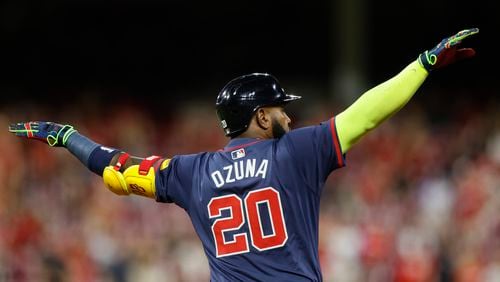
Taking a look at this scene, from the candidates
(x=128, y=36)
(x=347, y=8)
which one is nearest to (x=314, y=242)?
(x=347, y=8)

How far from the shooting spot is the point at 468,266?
794 centimetres

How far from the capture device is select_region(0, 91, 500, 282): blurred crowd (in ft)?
26.9

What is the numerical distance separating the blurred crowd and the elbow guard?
413cm

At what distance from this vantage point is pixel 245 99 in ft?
12.6

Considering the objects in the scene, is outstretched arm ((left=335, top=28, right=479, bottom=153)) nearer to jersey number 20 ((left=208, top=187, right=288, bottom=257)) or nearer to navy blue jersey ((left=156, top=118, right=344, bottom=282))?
navy blue jersey ((left=156, top=118, right=344, bottom=282))

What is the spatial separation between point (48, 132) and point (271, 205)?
→ 1.29 meters

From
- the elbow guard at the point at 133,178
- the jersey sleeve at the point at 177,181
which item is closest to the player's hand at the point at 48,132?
the elbow guard at the point at 133,178

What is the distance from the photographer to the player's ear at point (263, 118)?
3.85 m

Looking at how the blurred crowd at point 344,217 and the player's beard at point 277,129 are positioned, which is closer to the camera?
the player's beard at point 277,129

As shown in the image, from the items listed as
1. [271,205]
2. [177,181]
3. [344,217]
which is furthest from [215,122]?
[271,205]

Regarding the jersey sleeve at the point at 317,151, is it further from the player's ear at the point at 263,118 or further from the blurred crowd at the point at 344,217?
the blurred crowd at the point at 344,217

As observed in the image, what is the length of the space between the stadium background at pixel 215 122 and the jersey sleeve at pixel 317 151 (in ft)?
15.0

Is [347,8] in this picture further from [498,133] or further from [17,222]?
[17,222]

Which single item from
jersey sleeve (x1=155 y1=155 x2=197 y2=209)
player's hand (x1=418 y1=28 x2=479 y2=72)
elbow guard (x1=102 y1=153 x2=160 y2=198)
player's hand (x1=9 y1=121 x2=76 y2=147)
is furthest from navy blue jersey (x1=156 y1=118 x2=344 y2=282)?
player's hand (x1=9 y1=121 x2=76 y2=147)
